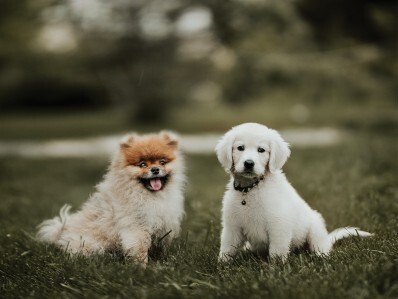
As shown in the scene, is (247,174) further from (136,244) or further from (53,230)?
(53,230)

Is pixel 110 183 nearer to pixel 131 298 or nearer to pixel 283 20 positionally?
pixel 131 298

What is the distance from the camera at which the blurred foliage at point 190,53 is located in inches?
522

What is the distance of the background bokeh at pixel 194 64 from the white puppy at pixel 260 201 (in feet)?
27.9

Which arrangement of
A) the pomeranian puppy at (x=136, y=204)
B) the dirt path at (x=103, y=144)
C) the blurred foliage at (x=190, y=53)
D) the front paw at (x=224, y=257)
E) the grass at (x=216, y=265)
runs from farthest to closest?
1. the dirt path at (x=103, y=144)
2. the blurred foliage at (x=190, y=53)
3. the pomeranian puppy at (x=136, y=204)
4. the front paw at (x=224, y=257)
5. the grass at (x=216, y=265)

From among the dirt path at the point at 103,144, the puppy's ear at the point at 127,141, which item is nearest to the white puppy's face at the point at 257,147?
Result: the puppy's ear at the point at 127,141

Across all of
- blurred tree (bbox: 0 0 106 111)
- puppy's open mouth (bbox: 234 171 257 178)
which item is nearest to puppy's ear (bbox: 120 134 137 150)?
puppy's open mouth (bbox: 234 171 257 178)

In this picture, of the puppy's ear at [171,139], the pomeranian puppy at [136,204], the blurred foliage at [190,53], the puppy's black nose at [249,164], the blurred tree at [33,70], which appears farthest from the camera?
the blurred foliage at [190,53]

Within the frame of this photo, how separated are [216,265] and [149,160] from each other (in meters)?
1.05

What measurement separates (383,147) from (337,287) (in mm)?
8149

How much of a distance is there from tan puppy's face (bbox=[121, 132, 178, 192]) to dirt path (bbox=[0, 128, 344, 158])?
9634 millimetres

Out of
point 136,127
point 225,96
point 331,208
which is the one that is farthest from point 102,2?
point 331,208

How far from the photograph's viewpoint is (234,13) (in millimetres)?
17375

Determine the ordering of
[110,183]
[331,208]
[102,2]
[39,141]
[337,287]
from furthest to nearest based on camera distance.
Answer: [102,2], [39,141], [331,208], [110,183], [337,287]

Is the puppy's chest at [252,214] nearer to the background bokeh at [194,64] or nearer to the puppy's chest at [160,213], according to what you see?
the puppy's chest at [160,213]
